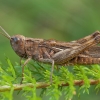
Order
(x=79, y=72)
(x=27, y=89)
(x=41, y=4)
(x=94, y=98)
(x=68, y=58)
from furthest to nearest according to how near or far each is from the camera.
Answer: (x=41, y=4)
(x=94, y=98)
(x=68, y=58)
(x=79, y=72)
(x=27, y=89)

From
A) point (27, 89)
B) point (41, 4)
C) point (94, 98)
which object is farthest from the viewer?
point (41, 4)

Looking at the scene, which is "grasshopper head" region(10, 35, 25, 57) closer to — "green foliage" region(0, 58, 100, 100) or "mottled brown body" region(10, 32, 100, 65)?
"mottled brown body" region(10, 32, 100, 65)

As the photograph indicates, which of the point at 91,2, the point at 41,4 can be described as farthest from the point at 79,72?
the point at 91,2

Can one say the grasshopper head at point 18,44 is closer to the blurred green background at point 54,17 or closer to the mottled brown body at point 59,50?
the mottled brown body at point 59,50

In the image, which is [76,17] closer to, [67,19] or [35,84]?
[67,19]

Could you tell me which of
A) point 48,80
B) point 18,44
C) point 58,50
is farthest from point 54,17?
point 48,80

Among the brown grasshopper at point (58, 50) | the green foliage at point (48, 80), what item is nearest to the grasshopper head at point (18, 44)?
the brown grasshopper at point (58, 50)

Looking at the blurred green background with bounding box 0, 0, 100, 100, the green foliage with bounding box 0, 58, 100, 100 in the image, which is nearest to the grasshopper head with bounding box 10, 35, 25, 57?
the green foliage with bounding box 0, 58, 100, 100

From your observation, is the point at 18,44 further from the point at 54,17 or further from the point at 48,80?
the point at 54,17
